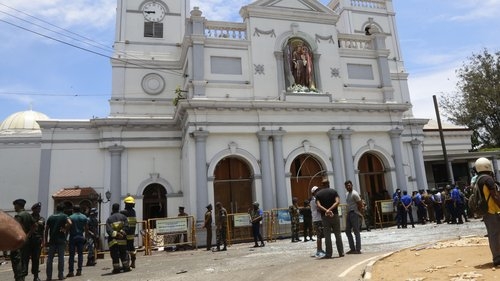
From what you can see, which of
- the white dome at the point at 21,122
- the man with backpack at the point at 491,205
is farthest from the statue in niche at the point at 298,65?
the white dome at the point at 21,122

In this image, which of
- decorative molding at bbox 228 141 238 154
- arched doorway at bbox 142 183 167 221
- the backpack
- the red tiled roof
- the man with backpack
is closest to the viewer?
the man with backpack

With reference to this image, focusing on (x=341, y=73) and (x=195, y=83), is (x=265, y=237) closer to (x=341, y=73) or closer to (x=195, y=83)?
(x=195, y=83)

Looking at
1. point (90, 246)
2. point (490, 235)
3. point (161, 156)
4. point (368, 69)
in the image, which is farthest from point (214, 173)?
point (490, 235)

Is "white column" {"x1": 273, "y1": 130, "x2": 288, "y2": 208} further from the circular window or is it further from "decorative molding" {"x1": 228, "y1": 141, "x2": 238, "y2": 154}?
the circular window

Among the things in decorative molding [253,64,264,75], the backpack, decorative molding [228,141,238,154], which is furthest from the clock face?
the backpack

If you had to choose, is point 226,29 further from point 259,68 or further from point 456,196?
point 456,196

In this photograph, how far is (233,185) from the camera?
20.7 meters

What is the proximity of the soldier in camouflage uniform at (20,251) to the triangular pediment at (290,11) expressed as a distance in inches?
646

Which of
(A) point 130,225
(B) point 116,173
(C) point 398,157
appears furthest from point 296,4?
(A) point 130,225

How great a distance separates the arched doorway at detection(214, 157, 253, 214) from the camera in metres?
20.3

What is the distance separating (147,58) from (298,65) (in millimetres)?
9856

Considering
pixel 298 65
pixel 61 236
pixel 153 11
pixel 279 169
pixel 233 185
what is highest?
pixel 153 11

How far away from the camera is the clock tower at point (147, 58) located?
2417 centimetres

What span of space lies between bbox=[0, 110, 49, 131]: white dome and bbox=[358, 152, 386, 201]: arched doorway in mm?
24021
